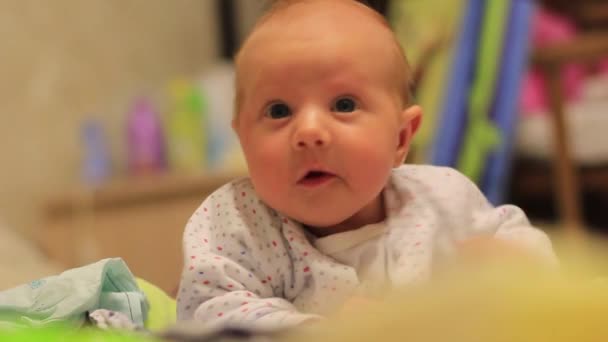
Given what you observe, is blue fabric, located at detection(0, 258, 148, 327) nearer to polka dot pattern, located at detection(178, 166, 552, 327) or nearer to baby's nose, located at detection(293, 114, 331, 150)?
polka dot pattern, located at detection(178, 166, 552, 327)

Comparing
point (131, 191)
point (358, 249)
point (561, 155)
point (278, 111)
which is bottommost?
point (131, 191)

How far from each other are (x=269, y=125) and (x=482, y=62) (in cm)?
115

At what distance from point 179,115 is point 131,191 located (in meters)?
0.30

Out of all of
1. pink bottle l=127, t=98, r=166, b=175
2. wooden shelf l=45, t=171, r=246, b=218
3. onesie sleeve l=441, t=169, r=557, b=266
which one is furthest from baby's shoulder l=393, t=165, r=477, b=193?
pink bottle l=127, t=98, r=166, b=175

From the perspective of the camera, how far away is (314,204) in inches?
23.8

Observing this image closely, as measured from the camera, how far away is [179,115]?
6.89ft

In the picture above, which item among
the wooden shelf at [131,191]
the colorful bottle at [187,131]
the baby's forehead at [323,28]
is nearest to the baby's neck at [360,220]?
the baby's forehead at [323,28]

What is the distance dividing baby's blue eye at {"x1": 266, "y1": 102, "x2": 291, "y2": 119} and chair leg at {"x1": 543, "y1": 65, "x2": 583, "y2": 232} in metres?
1.23

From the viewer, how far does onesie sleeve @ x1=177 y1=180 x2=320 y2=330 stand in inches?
22.3

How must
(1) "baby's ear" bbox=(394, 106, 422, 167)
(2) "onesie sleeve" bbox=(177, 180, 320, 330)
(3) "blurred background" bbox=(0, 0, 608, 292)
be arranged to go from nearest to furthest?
1. (2) "onesie sleeve" bbox=(177, 180, 320, 330)
2. (1) "baby's ear" bbox=(394, 106, 422, 167)
3. (3) "blurred background" bbox=(0, 0, 608, 292)

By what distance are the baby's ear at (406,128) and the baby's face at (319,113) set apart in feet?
0.09

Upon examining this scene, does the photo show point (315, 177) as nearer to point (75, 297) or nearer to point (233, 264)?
point (233, 264)

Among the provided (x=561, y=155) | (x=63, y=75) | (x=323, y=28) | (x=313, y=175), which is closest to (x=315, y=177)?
(x=313, y=175)

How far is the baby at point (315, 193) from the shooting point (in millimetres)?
591
